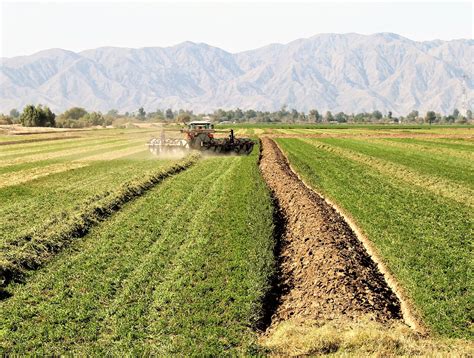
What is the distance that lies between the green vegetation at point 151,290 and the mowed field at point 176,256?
0.11 feet

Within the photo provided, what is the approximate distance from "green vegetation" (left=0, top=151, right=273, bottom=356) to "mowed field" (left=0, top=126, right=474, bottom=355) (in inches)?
1.3

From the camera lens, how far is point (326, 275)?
12695 mm

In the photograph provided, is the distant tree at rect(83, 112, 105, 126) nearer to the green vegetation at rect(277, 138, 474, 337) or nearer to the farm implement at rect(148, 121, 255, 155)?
the farm implement at rect(148, 121, 255, 155)

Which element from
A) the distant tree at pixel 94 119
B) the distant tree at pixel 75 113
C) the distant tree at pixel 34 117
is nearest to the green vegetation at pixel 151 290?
the distant tree at pixel 34 117

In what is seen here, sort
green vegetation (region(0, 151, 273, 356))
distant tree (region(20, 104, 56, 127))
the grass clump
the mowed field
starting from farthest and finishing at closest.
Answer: distant tree (region(20, 104, 56, 127))
the mowed field
green vegetation (region(0, 151, 273, 356))
the grass clump

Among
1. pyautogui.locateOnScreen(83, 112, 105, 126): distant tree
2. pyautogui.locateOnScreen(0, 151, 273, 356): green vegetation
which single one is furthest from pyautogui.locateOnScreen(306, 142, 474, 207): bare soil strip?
pyautogui.locateOnScreen(83, 112, 105, 126): distant tree

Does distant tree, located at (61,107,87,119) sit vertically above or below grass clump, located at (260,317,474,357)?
below

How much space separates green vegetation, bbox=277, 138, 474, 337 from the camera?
11.2 m

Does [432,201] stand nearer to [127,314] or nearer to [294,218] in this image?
[294,218]

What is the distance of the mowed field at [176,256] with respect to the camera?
968 centimetres

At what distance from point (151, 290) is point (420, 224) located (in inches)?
390

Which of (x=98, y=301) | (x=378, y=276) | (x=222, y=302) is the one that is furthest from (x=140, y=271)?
(x=378, y=276)

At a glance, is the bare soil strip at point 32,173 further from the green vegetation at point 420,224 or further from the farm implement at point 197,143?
the green vegetation at point 420,224

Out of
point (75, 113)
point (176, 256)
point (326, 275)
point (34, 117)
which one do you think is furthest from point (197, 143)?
point (75, 113)
